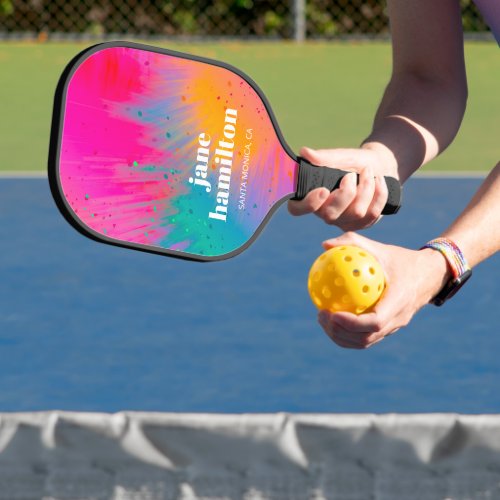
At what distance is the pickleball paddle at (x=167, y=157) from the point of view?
7.30 feet

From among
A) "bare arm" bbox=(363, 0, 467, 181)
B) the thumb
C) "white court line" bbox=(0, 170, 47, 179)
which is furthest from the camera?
"white court line" bbox=(0, 170, 47, 179)

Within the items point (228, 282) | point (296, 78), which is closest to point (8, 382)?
point (228, 282)

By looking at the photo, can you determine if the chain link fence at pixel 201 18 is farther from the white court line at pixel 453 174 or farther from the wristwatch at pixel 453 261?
the wristwatch at pixel 453 261

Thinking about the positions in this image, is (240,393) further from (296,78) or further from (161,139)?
(296,78)

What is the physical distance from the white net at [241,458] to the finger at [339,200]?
0.34 m

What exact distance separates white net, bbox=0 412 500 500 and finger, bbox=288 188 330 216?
36cm

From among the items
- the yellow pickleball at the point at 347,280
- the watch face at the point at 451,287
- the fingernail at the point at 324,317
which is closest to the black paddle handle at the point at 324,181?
the yellow pickleball at the point at 347,280

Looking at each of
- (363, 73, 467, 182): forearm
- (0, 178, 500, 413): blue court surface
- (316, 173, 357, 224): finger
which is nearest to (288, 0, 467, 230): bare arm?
(363, 73, 467, 182): forearm

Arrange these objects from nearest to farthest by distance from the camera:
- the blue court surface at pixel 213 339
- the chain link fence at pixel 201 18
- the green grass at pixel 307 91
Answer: the blue court surface at pixel 213 339 → the green grass at pixel 307 91 → the chain link fence at pixel 201 18

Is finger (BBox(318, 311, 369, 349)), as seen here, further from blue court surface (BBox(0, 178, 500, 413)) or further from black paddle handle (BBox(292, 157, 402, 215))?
blue court surface (BBox(0, 178, 500, 413))

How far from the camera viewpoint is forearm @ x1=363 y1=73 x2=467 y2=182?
254cm

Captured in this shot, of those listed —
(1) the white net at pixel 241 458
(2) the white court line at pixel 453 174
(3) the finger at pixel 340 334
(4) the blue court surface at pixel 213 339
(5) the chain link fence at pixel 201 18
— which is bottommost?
(5) the chain link fence at pixel 201 18

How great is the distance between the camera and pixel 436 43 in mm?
2611

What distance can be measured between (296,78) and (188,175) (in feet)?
25.9
